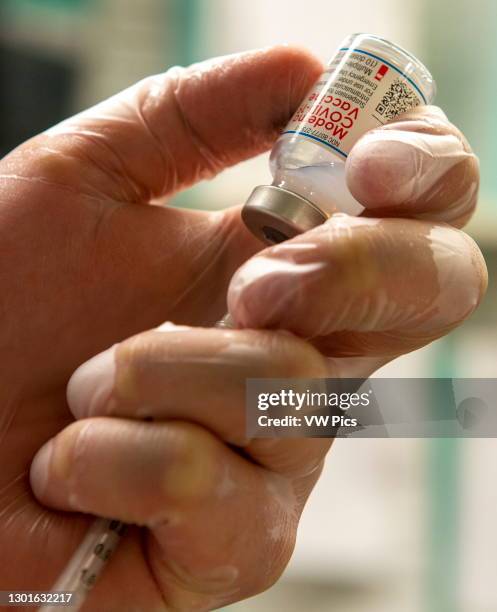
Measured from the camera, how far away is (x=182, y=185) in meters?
0.92

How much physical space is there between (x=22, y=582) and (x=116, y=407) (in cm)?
19

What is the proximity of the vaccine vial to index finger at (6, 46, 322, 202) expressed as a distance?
98 mm

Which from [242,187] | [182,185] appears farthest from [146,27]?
[182,185]

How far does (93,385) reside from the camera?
66 cm

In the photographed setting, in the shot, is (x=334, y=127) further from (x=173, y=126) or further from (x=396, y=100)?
(x=173, y=126)

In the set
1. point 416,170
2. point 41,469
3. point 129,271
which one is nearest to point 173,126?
point 129,271

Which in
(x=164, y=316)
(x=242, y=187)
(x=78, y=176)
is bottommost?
(x=242, y=187)

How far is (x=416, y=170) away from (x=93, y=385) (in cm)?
35

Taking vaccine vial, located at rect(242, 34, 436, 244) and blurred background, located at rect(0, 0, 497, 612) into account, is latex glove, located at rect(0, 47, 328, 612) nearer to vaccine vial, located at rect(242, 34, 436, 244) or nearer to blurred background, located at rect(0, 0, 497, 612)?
vaccine vial, located at rect(242, 34, 436, 244)

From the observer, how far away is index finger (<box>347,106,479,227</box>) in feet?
2.24

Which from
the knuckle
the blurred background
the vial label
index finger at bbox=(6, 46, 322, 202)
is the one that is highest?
the vial label

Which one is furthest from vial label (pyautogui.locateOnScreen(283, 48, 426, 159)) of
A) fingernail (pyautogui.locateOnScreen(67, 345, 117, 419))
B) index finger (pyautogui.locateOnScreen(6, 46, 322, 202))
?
fingernail (pyautogui.locateOnScreen(67, 345, 117, 419))

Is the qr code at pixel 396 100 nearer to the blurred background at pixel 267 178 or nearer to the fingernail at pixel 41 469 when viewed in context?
the fingernail at pixel 41 469

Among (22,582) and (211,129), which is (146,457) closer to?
(22,582)
